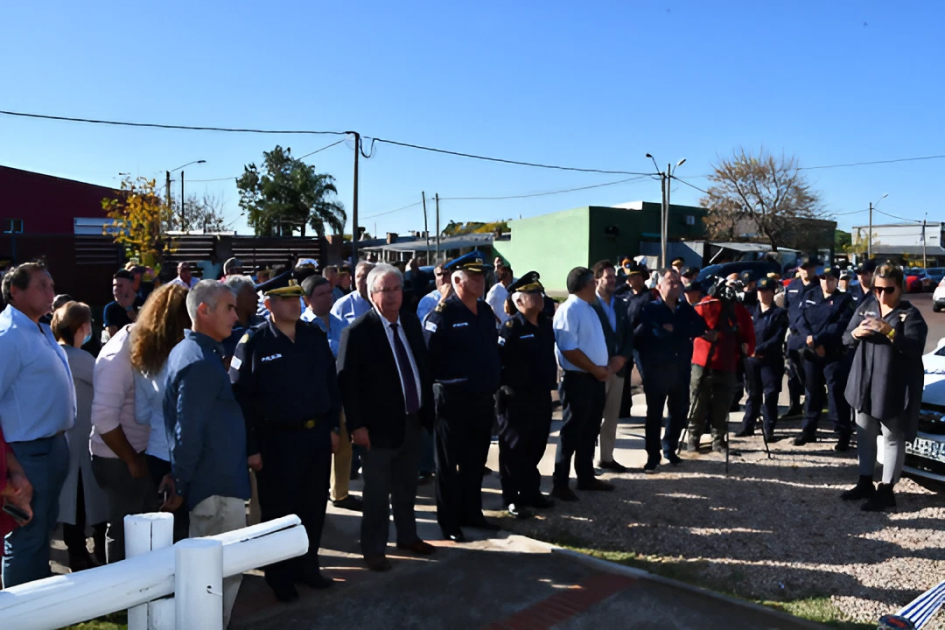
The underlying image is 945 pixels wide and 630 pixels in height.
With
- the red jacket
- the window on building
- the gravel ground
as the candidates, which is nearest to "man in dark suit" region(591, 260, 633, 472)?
the gravel ground

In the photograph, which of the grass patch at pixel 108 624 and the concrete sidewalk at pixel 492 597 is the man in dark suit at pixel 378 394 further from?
the grass patch at pixel 108 624

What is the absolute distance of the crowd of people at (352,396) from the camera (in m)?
4.00

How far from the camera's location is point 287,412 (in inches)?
179

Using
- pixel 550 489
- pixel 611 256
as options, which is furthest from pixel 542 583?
pixel 611 256

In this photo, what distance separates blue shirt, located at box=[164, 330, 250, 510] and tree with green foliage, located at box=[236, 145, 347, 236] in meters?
44.8

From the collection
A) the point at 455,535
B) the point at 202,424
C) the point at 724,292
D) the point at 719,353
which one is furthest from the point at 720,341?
the point at 202,424

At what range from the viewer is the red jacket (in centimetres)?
785

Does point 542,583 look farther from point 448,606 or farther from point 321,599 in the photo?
point 321,599

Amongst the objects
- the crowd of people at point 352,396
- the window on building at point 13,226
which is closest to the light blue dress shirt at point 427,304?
the crowd of people at point 352,396

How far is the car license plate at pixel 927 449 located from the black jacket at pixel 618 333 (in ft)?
8.12

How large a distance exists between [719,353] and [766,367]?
1181mm

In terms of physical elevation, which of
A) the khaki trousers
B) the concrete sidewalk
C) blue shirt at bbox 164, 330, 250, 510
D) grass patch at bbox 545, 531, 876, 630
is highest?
blue shirt at bbox 164, 330, 250, 510

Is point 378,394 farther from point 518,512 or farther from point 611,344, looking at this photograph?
point 611,344

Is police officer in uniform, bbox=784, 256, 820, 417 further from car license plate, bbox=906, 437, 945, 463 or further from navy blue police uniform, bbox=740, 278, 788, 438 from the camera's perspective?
car license plate, bbox=906, 437, 945, 463
